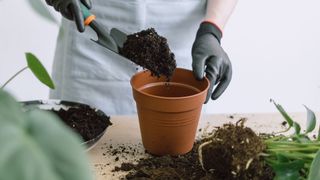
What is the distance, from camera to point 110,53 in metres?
1.18

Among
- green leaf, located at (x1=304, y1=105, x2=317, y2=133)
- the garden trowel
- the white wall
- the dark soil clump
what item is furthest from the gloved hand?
the white wall

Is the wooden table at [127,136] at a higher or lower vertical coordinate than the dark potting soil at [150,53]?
lower

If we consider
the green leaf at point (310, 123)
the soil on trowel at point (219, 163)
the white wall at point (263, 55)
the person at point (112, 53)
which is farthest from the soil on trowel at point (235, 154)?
the white wall at point (263, 55)

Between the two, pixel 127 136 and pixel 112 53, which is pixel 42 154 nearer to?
pixel 127 136

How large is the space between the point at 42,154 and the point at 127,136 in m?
0.67

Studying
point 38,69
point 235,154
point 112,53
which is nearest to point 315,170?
point 235,154

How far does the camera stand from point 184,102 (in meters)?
0.82

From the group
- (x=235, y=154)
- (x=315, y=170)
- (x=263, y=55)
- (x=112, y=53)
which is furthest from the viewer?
(x=263, y=55)

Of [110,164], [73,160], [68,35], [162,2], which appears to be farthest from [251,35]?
[73,160]

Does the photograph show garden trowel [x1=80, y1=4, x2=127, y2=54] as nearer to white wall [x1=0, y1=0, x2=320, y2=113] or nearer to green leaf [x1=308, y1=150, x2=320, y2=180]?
green leaf [x1=308, y1=150, x2=320, y2=180]

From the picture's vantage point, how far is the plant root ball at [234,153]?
73 centimetres

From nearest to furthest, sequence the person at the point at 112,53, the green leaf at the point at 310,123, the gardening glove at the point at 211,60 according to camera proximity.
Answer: the green leaf at the point at 310,123
the gardening glove at the point at 211,60
the person at the point at 112,53

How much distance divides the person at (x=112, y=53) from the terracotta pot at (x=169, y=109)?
25 centimetres

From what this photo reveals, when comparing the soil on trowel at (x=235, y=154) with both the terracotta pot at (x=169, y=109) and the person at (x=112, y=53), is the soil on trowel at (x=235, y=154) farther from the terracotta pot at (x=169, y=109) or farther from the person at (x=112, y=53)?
the person at (x=112, y=53)
